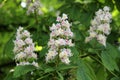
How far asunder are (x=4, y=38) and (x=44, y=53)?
4454 millimetres

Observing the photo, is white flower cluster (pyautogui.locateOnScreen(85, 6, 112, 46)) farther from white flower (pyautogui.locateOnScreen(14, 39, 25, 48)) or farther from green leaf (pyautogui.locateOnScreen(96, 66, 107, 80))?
white flower (pyautogui.locateOnScreen(14, 39, 25, 48))

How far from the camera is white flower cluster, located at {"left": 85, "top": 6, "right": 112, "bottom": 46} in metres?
3.32

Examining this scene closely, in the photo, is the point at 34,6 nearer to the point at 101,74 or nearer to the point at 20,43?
the point at 20,43

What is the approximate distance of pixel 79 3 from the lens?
4297 mm

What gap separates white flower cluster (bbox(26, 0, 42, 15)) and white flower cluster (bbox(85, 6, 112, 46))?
0.67 m

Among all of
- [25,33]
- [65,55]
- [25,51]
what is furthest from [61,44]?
[25,33]

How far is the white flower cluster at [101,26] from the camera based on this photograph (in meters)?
3.32

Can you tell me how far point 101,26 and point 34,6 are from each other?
862 mm

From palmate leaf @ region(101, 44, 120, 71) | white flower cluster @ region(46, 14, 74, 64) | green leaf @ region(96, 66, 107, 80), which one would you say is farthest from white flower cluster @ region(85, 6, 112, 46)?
white flower cluster @ region(46, 14, 74, 64)

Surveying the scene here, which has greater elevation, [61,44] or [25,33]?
[25,33]

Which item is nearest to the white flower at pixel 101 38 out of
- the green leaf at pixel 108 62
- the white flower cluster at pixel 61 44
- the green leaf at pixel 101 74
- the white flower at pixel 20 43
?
the green leaf at pixel 108 62

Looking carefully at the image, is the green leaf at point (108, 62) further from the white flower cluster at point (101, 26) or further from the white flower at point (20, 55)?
the white flower at point (20, 55)

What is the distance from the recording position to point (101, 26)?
10.9 ft

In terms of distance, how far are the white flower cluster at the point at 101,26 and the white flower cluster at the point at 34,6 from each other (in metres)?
A: 0.67
